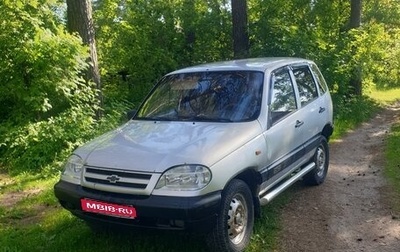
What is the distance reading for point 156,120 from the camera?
15.9 ft

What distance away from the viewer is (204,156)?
369cm

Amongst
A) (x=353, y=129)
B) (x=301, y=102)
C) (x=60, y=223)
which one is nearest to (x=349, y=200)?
(x=301, y=102)

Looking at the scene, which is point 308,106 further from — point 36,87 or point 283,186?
point 36,87

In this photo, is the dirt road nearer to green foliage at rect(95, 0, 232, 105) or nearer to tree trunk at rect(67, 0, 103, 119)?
tree trunk at rect(67, 0, 103, 119)

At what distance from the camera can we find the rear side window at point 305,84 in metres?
5.77

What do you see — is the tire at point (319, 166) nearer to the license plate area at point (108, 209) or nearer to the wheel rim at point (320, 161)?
the wheel rim at point (320, 161)

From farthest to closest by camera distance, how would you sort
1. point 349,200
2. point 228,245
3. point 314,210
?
1. point 349,200
2. point 314,210
3. point 228,245

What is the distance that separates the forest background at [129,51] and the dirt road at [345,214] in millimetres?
4293

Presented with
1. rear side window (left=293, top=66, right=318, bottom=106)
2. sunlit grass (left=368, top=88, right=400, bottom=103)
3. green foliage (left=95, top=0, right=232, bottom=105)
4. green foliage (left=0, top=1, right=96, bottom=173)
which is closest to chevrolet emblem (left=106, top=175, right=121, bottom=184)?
rear side window (left=293, top=66, right=318, bottom=106)

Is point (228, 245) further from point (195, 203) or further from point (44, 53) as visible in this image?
point (44, 53)

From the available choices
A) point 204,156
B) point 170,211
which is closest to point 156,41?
point 204,156

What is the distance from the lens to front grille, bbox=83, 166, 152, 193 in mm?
3617

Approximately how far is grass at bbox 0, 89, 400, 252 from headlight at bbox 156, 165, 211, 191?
488 mm

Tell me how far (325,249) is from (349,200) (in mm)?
1809
